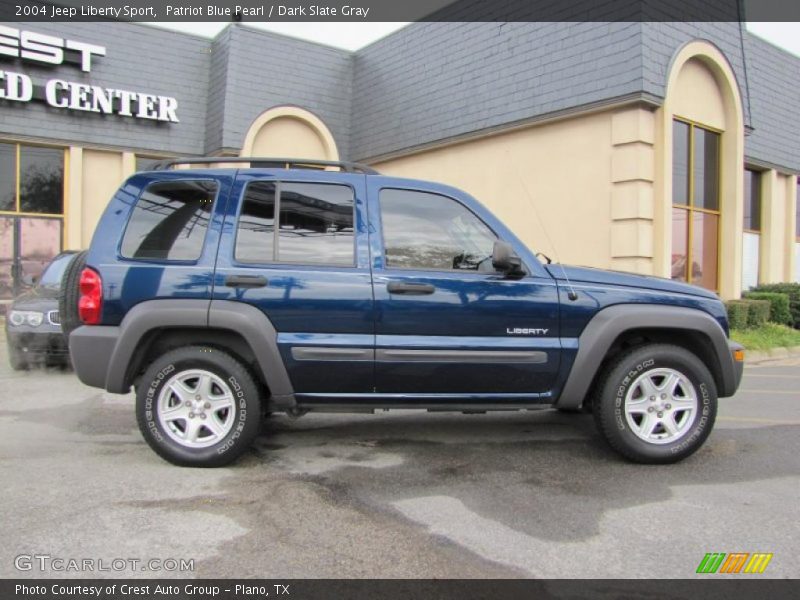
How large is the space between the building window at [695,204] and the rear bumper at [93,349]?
10529 mm

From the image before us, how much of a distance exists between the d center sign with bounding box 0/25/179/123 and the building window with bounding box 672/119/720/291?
11425 mm

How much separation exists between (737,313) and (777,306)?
223 cm

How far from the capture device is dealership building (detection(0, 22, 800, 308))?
11.1 meters

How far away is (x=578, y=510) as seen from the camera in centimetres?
361

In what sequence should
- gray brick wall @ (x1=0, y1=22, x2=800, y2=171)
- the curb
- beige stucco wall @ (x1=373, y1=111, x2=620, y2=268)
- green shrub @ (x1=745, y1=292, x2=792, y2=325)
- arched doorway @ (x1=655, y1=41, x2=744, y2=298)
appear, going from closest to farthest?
the curb, beige stucco wall @ (x1=373, y1=111, x2=620, y2=268), arched doorway @ (x1=655, y1=41, x2=744, y2=298), gray brick wall @ (x1=0, y1=22, x2=800, y2=171), green shrub @ (x1=745, y1=292, x2=792, y2=325)

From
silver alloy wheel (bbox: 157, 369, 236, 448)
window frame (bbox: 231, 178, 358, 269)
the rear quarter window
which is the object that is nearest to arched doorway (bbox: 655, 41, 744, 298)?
window frame (bbox: 231, 178, 358, 269)

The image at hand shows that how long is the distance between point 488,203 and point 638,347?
372 inches

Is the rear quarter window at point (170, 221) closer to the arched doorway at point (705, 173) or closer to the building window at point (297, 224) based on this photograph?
the building window at point (297, 224)

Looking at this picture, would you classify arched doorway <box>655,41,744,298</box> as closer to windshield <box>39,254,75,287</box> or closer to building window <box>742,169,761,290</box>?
building window <box>742,169,761,290</box>

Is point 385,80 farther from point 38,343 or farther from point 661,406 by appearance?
point 661,406

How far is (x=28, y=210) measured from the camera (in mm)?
14117

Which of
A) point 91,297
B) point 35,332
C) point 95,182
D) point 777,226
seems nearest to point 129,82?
point 95,182

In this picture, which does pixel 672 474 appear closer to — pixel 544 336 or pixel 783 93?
pixel 544 336

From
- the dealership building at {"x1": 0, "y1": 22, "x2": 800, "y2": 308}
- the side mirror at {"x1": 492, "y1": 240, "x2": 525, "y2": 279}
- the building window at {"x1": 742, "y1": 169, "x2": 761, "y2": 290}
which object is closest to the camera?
the side mirror at {"x1": 492, "y1": 240, "x2": 525, "y2": 279}
